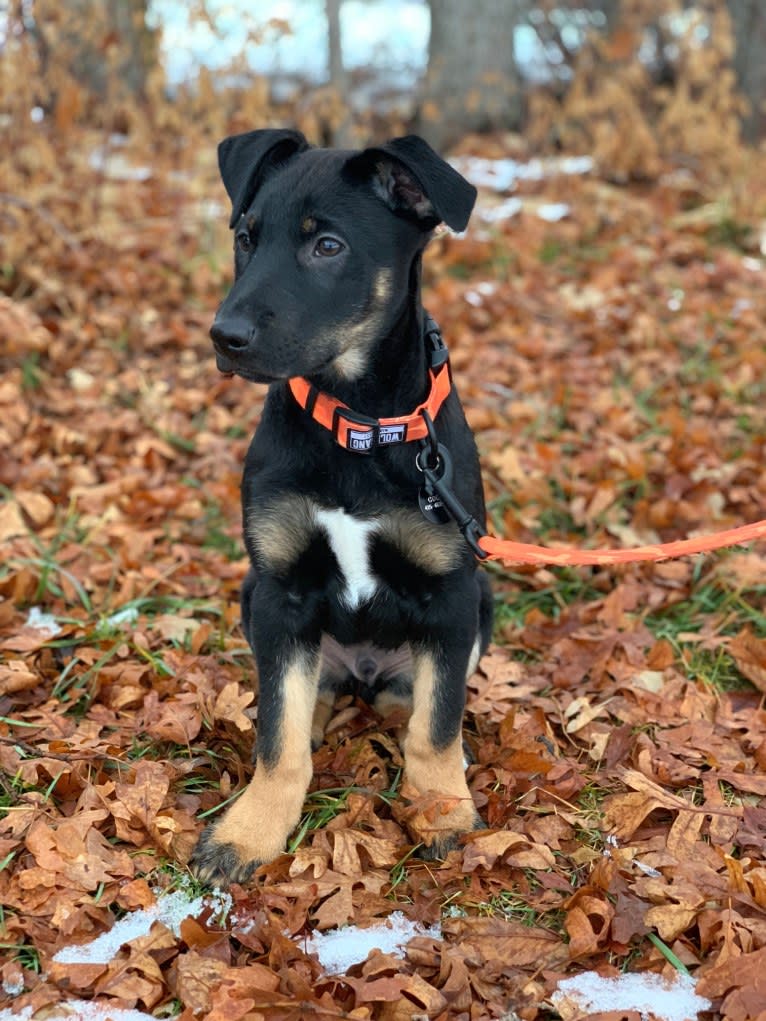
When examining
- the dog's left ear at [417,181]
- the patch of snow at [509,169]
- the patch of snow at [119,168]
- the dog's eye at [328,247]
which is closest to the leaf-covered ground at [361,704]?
the patch of snow at [119,168]

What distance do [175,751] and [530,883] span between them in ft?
4.02

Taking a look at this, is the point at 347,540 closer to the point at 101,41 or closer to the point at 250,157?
the point at 250,157

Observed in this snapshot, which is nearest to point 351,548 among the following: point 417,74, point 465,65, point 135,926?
point 135,926

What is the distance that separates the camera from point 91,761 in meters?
3.15

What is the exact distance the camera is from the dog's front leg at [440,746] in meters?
2.91

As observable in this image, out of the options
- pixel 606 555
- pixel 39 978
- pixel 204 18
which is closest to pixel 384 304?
pixel 606 555

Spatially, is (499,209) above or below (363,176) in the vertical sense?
below

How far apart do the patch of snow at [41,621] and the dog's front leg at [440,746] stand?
5.37 ft

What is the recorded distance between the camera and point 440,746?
2.94m

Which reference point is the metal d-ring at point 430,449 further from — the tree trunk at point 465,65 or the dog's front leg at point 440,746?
the tree trunk at point 465,65

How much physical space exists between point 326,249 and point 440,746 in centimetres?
145

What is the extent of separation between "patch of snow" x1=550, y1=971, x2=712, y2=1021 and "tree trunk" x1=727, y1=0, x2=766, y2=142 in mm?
10005

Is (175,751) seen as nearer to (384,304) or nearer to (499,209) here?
(384,304)

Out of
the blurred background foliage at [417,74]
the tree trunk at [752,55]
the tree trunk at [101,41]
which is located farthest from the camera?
the tree trunk at [752,55]
